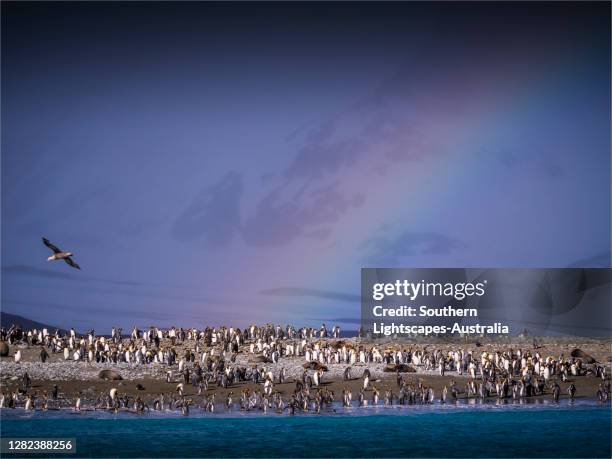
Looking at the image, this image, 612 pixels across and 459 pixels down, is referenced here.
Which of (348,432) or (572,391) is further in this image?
(572,391)

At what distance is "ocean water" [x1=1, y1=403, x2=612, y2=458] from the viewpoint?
1404 inches

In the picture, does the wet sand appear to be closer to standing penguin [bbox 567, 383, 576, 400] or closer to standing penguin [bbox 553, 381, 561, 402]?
standing penguin [bbox 567, 383, 576, 400]

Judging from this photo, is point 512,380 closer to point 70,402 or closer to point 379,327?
point 379,327

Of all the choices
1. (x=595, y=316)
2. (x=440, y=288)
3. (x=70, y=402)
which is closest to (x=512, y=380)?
(x=440, y=288)

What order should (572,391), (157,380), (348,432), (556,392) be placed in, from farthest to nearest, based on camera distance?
(157,380) → (572,391) → (556,392) → (348,432)

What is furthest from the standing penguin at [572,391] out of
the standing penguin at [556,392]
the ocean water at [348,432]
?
the ocean water at [348,432]

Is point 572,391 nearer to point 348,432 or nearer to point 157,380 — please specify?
point 348,432

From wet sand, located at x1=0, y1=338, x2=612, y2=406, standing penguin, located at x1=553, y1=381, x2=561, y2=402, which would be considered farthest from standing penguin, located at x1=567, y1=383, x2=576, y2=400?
standing penguin, located at x1=553, y1=381, x2=561, y2=402

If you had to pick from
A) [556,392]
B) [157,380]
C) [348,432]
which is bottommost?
[348,432]

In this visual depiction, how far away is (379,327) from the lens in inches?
2355

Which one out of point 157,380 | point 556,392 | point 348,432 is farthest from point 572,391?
point 157,380

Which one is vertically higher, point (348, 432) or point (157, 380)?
point (157, 380)

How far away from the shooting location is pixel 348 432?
131 feet

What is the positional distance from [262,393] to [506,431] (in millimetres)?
13453
